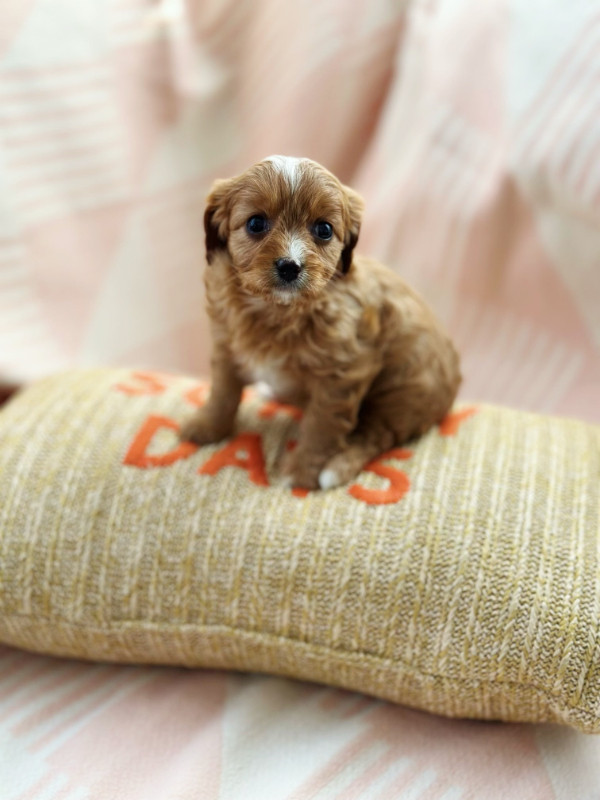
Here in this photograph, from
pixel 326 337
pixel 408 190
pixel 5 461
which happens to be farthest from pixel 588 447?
pixel 5 461

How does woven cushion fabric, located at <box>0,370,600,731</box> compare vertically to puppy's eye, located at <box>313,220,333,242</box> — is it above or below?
below

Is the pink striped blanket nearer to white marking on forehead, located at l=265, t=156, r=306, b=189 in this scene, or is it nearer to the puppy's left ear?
the puppy's left ear

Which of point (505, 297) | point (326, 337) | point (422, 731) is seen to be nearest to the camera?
point (326, 337)

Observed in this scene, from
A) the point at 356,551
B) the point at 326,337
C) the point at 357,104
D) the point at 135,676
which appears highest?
the point at 357,104

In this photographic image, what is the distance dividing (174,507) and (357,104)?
42.1 inches

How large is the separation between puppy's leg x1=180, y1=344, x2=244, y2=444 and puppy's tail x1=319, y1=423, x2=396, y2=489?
0.57 ft

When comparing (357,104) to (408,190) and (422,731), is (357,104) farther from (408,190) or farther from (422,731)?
(422,731)

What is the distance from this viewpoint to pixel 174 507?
1.09 meters

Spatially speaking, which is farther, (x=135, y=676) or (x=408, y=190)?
(x=408, y=190)

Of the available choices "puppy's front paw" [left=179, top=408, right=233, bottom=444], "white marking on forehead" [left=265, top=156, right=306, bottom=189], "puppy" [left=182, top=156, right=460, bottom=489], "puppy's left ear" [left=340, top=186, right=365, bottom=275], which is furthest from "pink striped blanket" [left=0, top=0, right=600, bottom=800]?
"white marking on forehead" [left=265, top=156, right=306, bottom=189]

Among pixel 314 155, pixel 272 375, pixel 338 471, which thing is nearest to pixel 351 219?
pixel 272 375

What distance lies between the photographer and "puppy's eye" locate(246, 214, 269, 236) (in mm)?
871

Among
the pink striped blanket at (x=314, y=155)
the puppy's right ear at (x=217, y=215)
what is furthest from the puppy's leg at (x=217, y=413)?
the pink striped blanket at (x=314, y=155)

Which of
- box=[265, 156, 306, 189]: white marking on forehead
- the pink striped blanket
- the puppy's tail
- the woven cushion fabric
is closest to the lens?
box=[265, 156, 306, 189]: white marking on forehead
